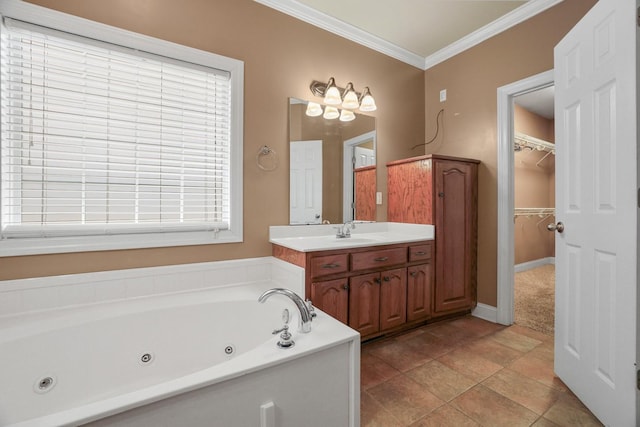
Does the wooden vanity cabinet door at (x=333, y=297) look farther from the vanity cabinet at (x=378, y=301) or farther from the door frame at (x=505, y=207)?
the door frame at (x=505, y=207)

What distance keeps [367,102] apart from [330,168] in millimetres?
734

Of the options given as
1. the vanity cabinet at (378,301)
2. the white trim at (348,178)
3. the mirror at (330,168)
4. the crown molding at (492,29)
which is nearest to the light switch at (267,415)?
the vanity cabinet at (378,301)

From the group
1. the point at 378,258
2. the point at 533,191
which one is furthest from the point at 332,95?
the point at 533,191

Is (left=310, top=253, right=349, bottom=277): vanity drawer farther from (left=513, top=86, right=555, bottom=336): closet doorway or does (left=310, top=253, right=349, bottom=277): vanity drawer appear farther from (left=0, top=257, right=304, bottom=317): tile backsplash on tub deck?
(left=513, top=86, right=555, bottom=336): closet doorway

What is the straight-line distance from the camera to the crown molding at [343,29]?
2.38 metres

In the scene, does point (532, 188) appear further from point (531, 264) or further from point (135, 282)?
point (135, 282)

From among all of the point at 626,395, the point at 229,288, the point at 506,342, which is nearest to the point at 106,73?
the point at 229,288

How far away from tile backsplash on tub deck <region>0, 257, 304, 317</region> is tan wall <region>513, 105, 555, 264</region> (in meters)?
→ 4.25

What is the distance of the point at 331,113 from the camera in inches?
104

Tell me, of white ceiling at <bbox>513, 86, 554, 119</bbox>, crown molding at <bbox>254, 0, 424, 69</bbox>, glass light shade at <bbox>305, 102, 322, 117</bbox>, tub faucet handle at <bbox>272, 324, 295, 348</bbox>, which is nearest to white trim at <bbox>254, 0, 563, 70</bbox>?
crown molding at <bbox>254, 0, 424, 69</bbox>

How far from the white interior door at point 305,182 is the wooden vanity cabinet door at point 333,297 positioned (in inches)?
26.1

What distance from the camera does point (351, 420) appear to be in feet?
4.25

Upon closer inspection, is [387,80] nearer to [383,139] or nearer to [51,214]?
[383,139]

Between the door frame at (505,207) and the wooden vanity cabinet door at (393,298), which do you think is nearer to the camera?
the wooden vanity cabinet door at (393,298)
